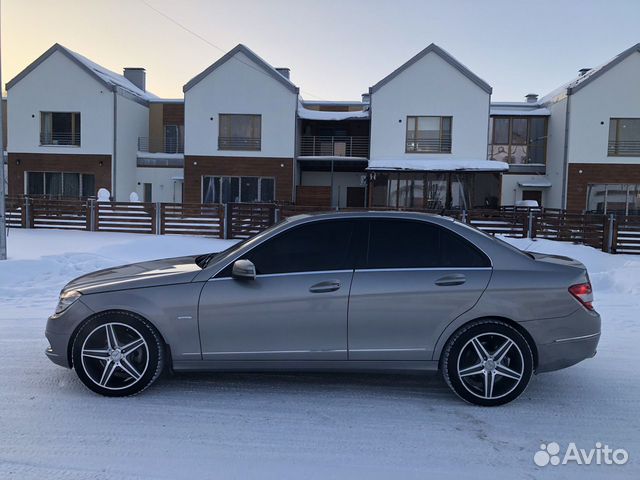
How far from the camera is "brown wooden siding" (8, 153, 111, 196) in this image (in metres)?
26.1

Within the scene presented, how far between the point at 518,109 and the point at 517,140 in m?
1.85

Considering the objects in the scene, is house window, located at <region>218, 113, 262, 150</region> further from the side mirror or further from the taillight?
the taillight

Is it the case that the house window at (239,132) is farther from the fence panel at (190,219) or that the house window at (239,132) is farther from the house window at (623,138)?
the house window at (623,138)

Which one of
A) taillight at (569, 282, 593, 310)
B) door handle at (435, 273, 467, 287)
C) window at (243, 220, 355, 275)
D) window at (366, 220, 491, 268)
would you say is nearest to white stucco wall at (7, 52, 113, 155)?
window at (243, 220, 355, 275)

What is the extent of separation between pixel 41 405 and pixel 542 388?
4.07m

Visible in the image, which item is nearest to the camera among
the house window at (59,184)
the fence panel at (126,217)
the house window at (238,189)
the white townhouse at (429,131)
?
the fence panel at (126,217)

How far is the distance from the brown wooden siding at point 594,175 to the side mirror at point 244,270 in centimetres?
2385

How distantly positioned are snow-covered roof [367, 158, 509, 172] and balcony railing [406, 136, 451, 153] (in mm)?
703

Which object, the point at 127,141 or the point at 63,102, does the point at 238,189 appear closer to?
the point at 127,141

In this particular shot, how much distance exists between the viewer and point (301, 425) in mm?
3951

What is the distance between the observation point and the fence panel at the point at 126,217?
17898 mm

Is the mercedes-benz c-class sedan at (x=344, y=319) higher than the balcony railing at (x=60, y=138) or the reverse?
the reverse

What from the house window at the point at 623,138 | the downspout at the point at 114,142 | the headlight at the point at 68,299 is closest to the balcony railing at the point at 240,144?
the downspout at the point at 114,142

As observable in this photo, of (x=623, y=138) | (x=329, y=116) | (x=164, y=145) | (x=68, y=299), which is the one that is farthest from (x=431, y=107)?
(x=68, y=299)
